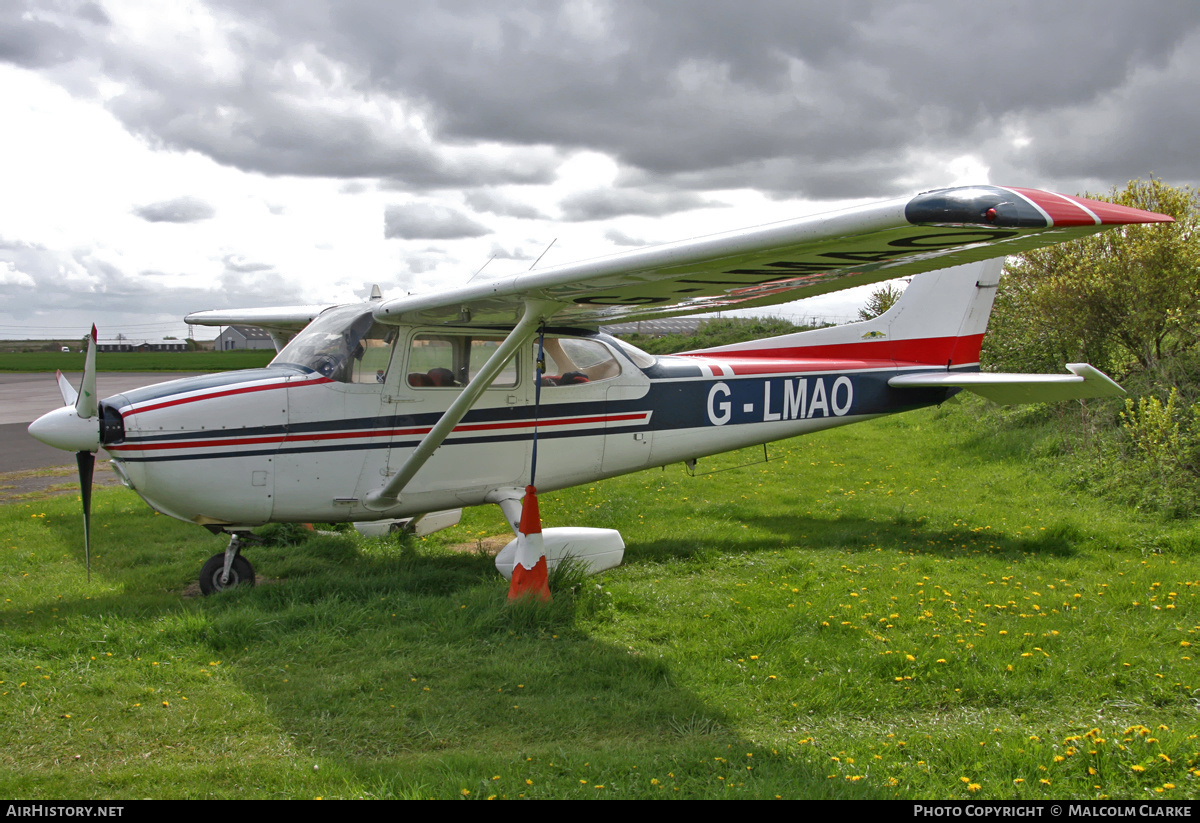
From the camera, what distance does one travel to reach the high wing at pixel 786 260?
3.15 metres

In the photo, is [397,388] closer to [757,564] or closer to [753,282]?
[753,282]

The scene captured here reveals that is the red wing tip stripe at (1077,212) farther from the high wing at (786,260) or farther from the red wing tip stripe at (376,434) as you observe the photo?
the red wing tip stripe at (376,434)

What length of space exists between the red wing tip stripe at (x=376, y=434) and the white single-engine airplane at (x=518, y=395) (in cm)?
1

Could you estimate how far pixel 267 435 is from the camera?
5.62 m

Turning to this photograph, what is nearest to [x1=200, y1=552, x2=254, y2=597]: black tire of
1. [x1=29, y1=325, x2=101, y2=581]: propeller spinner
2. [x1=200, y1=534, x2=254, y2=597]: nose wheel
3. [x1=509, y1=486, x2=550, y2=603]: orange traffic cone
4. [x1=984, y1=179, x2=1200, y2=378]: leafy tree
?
[x1=200, y1=534, x2=254, y2=597]: nose wheel

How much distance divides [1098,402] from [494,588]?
31.2 ft

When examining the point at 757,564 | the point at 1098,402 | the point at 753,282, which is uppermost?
the point at 753,282

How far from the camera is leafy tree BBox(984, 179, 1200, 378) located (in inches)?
401

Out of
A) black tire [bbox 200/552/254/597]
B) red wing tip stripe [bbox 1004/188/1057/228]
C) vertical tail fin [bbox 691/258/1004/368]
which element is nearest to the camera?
red wing tip stripe [bbox 1004/188/1057/228]

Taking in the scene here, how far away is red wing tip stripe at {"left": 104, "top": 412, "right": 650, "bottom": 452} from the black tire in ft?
3.28

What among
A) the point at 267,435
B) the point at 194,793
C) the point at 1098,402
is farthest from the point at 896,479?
the point at 194,793

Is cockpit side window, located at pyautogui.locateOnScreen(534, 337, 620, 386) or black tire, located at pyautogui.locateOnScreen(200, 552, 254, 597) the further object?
cockpit side window, located at pyautogui.locateOnScreen(534, 337, 620, 386)

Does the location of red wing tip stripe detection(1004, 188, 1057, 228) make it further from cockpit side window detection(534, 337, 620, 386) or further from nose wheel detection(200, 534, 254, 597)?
nose wheel detection(200, 534, 254, 597)

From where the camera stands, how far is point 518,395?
21.4 ft
